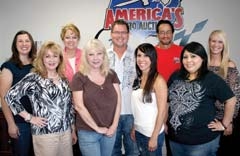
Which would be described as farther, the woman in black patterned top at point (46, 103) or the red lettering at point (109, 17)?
the red lettering at point (109, 17)

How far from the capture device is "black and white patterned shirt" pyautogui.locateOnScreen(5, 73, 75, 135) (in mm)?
Answer: 2309

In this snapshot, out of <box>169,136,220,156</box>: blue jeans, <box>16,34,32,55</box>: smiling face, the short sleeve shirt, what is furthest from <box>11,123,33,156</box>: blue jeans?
<box>169,136,220,156</box>: blue jeans

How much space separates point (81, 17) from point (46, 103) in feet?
7.12

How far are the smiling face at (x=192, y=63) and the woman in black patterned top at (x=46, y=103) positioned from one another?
1029 mm

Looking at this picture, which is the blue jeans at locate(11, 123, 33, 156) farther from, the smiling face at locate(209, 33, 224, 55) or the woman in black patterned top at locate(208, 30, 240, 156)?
the smiling face at locate(209, 33, 224, 55)

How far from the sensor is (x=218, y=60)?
279 centimetres

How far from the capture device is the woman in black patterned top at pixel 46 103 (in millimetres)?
2311

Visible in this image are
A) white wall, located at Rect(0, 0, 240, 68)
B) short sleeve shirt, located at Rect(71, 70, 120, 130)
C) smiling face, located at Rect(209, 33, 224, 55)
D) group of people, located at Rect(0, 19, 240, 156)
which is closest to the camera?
group of people, located at Rect(0, 19, 240, 156)

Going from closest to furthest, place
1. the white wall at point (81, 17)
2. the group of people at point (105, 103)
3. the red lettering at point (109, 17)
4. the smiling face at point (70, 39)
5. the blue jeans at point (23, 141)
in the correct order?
1. the group of people at point (105, 103)
2. the blue jeans at point (23, 141)
3. the smiling face at point (70, 39)
4. the white wall at point (81, 17)
5. the red lettering at point (109, 17)

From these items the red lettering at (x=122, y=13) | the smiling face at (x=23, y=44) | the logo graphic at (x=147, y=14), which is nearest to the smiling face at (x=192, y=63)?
the smiling face at (x=23, y=44)

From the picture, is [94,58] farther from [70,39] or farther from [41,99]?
[70,39]

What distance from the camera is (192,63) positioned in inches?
87.7

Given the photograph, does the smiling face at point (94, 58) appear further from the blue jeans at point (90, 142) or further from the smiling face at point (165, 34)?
the smiling face at point (165, 34)

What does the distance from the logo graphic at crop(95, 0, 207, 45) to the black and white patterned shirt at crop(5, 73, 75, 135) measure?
206 cm
